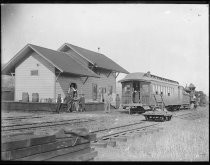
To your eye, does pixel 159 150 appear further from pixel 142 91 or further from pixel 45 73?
pixel 45 73

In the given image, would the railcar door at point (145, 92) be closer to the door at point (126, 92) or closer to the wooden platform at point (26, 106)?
the door at point (126, 92)

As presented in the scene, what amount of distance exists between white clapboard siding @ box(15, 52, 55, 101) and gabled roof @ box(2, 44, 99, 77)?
44 cm

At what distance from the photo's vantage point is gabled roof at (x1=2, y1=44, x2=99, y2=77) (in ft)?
64.6

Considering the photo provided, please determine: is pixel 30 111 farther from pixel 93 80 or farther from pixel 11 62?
pixel 93 80

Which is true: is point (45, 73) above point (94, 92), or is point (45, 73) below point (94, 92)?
above

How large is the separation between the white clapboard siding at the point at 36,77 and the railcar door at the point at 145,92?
5.98m

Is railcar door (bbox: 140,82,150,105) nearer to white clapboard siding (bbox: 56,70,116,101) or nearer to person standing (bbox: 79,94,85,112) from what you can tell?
person standing (bbox: 79,94,85,112)

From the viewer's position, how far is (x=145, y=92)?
21.0 metres

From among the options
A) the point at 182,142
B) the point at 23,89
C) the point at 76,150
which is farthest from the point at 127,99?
the point at 76,150

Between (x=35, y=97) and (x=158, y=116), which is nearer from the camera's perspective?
(x=158, y=116)

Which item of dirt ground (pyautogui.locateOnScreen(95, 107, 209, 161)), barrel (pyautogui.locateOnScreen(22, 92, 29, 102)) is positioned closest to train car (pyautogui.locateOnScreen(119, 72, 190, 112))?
barrel (pyautogui.locateOnScreen(22, 92, 29, 102))

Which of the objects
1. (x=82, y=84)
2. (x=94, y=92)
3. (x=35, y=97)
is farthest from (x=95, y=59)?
(x=35, y=97)

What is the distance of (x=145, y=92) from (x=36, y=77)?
24.0 feet

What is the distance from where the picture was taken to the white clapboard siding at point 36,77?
2036 centimetres
